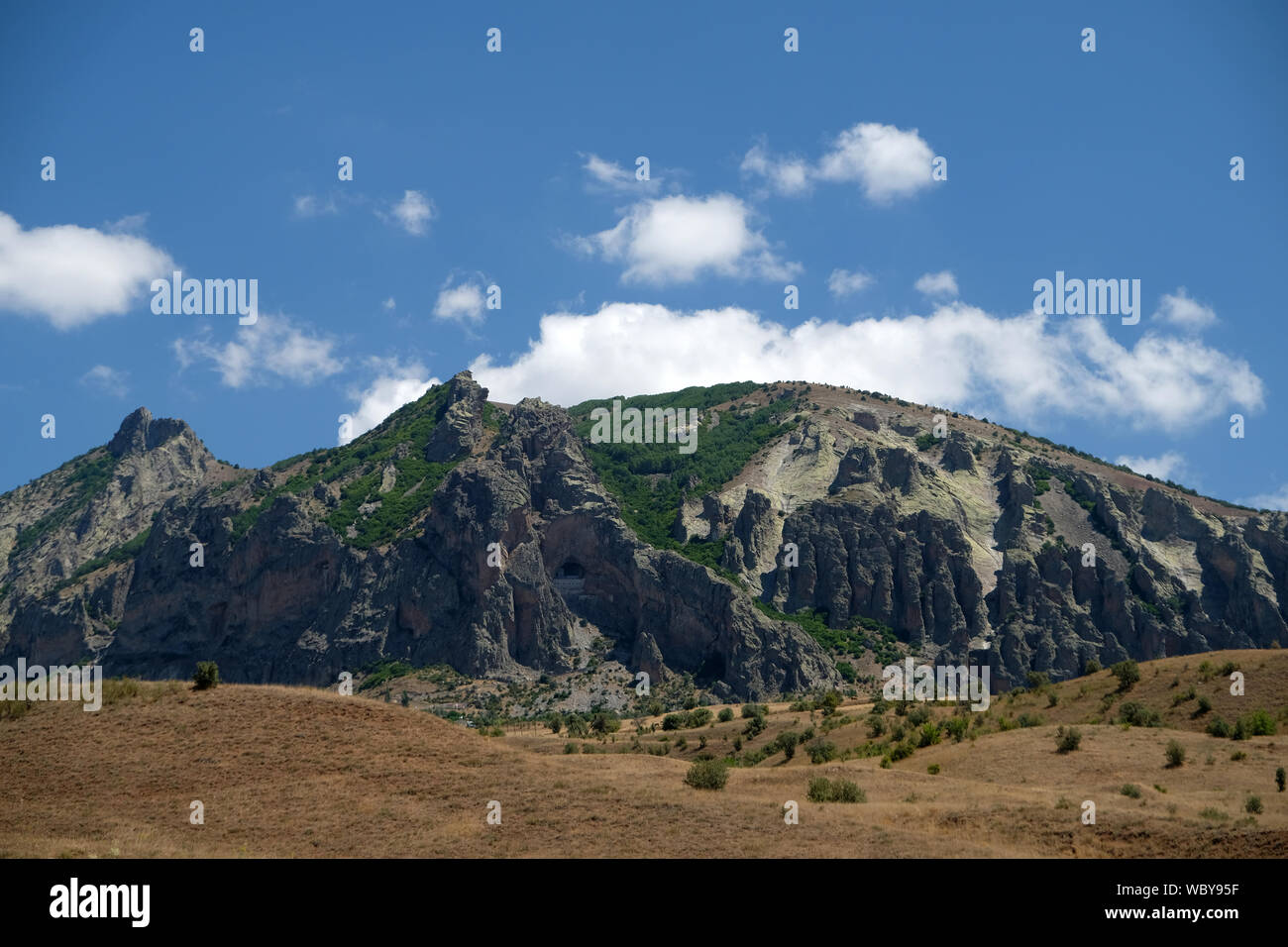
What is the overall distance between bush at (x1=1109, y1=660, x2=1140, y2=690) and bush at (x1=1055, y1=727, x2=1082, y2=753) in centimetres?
1145

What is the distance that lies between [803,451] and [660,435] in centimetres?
2413

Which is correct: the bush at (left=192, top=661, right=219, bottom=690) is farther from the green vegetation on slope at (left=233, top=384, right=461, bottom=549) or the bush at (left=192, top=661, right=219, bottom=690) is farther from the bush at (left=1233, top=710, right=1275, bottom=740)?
the green vegetation on slope at (left=233, top=384, right=461, bottom=549)

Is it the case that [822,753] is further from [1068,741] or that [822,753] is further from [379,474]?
[379,474]

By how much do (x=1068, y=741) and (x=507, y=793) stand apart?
21440 mm

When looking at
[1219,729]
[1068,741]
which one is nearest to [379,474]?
[1068,741]

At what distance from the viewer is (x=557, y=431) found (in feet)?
396

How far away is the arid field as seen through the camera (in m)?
28.2

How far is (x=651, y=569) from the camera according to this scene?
354 ft

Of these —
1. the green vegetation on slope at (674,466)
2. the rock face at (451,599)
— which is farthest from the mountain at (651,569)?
the green vegetation on slope at (674,466)

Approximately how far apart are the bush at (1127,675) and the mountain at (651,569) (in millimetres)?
43704

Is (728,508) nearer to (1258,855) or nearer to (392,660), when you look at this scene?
(392,660)

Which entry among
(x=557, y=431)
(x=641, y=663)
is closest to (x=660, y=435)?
(x=557, y=431)

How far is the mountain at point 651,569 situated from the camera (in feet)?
337

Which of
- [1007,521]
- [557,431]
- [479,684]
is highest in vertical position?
[557,431]
